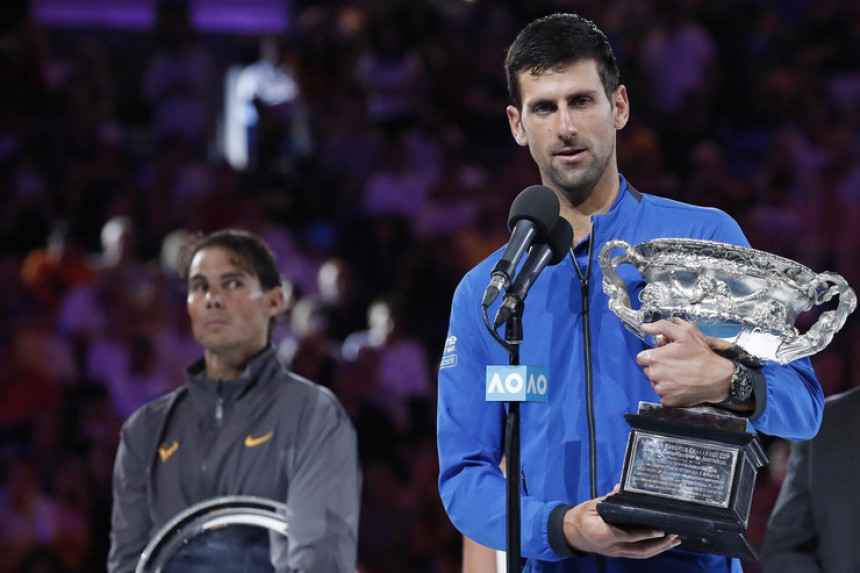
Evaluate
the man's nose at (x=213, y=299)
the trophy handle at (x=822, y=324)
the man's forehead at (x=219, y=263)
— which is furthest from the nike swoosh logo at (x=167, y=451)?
the trophy handle at (x=822, y=324)

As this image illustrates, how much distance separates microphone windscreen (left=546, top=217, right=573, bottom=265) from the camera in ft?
7.41

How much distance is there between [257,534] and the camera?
3375 millimetres

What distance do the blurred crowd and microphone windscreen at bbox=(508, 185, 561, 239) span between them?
4.52 m

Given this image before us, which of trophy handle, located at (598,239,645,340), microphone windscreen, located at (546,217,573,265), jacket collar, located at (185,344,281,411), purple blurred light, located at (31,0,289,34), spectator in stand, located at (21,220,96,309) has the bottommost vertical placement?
jacket collar, located at (185,344,281,411)

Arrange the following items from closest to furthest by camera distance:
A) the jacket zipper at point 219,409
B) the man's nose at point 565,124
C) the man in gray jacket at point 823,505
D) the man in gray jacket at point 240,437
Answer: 1. the man's nose at point 565,124
2. the man in gray jacket at point 823,505
3. the man in gray jacket at point 240,437
4. the jacket zipper at point 219,409

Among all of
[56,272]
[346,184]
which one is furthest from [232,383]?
[346,184]

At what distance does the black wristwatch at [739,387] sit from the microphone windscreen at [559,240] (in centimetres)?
37

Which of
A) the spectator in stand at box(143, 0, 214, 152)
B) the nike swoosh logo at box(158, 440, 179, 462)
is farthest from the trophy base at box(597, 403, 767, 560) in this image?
the spectator in stand at box(143, 0, 214, 152)

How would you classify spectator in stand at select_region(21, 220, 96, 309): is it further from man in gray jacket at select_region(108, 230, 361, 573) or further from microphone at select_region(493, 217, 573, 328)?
microphone at select_region(493, 217, 573, 328)

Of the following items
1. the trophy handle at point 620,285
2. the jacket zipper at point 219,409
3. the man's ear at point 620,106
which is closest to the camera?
the trophy handle at point 620,285

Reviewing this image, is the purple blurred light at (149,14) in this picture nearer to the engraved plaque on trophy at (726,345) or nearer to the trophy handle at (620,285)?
the trophy handle at (620,285)

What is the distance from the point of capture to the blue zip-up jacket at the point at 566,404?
2.27m

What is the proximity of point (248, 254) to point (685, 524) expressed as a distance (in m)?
2.12

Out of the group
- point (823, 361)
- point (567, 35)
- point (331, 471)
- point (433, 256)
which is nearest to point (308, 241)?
point (433, 256)
